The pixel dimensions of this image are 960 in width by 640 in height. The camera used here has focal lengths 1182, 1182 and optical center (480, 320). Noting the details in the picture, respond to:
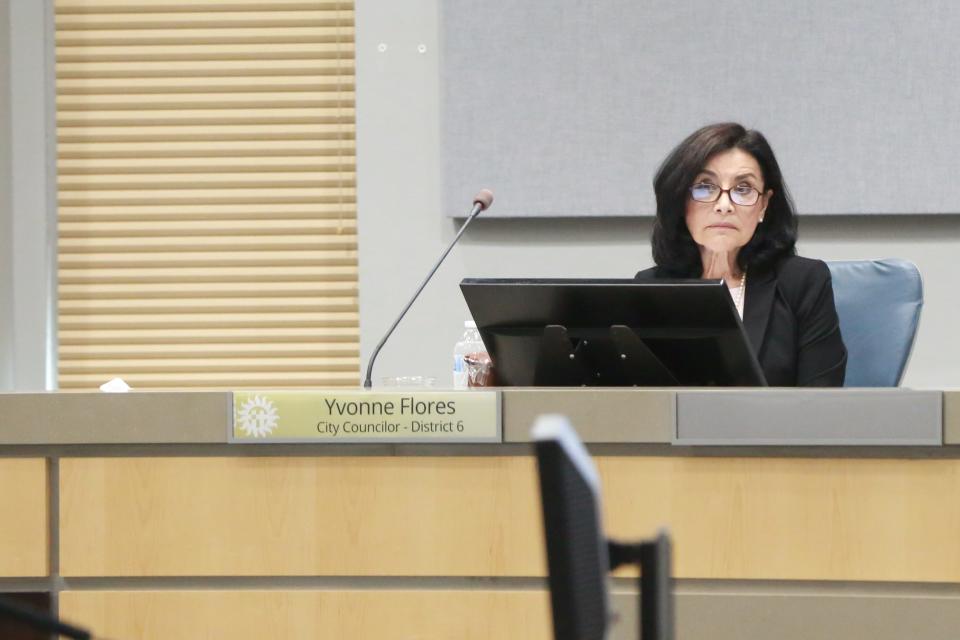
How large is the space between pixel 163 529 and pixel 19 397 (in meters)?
0.29

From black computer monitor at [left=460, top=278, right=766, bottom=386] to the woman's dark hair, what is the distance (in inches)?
32.3

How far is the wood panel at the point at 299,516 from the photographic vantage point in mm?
1711

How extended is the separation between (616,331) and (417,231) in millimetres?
1772

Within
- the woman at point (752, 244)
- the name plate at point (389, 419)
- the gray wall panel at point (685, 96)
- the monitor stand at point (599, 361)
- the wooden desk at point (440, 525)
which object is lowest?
the wooden desk at point (440, 525)

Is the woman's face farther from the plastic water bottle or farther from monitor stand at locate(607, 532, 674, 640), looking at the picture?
monitor stand at locate(607, 532, 674, 640)

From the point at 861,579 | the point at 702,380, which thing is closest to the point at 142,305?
the point at 702,380

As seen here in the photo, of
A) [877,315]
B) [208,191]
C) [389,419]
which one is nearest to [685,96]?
[877,315]

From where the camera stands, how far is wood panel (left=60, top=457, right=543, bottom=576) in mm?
1711

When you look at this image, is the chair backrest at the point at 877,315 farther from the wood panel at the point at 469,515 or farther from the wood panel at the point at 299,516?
the wood panel at the point at 299,516

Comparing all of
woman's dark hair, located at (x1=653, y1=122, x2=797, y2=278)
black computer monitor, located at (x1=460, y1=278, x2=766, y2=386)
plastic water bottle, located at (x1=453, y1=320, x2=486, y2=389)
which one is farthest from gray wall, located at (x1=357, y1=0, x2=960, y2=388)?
black computer monitor, located at (x1=460, y1=278, x2=766, y2=386)

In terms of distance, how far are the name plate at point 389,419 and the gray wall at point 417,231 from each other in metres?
1.79

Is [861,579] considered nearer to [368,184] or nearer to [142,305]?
[368,184]

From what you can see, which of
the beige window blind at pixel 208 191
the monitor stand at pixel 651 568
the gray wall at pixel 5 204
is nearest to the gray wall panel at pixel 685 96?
the beige window blind at pixel 208 191

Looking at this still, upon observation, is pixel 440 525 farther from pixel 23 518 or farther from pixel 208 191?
pixel 208 191
